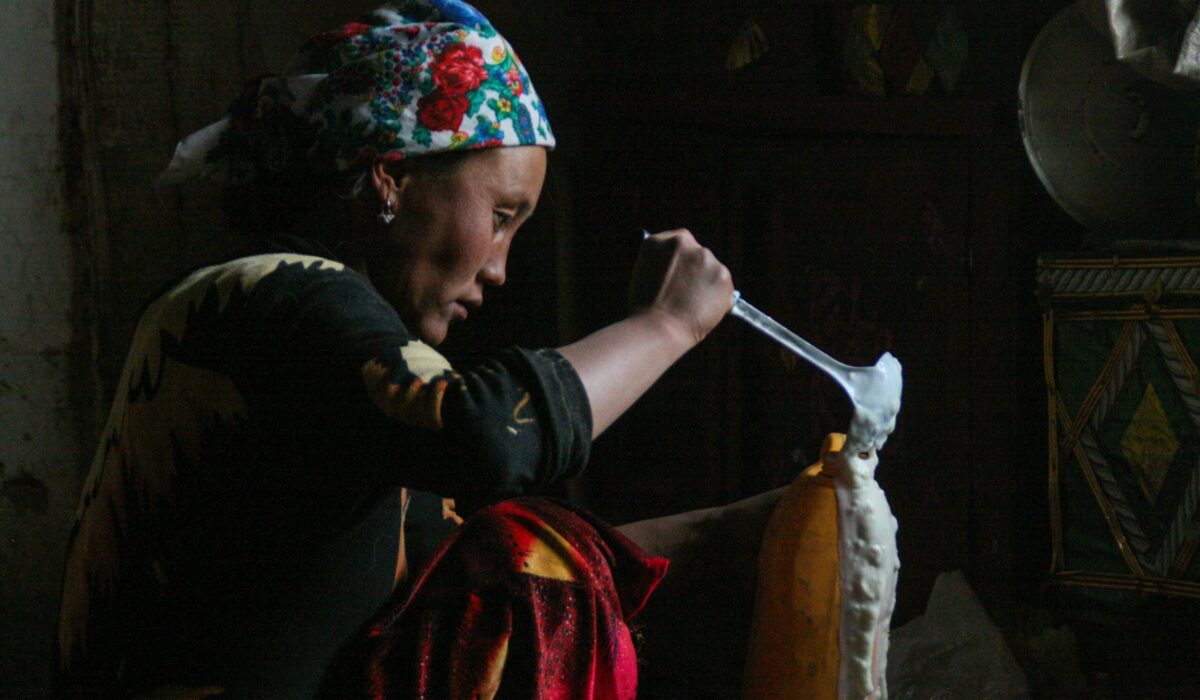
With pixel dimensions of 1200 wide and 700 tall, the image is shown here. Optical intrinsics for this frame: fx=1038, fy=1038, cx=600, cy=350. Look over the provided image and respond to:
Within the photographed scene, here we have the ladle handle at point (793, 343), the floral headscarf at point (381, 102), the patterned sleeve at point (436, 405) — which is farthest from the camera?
the ladle handle at point (793, 343)

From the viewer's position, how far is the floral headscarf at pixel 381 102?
1.16m

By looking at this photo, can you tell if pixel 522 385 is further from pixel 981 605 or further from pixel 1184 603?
pixel 1184 603

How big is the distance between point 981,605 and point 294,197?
1968 mm

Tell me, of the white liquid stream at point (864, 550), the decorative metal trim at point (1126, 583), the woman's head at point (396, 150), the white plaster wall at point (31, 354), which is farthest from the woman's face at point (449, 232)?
the decorative metal trim at point (1126, 583)

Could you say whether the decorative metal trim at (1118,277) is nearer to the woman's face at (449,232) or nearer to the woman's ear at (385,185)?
the woman's face at (449,232)

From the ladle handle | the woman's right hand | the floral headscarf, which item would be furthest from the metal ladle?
the floral headscarf

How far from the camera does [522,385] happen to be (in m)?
1.02

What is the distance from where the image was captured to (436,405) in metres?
0.97

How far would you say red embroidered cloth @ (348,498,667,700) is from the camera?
3.96ft

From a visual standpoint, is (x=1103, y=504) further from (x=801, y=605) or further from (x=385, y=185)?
(x=385, y=185)

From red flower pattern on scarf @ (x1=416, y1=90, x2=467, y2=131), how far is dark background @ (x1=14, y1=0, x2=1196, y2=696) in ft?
3.78

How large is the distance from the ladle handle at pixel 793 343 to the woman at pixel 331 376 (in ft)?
0.42

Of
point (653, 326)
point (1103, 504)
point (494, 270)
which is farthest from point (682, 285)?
point (1103, 504)

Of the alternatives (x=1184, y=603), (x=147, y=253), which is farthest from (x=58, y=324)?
(x=1184, y=603)
